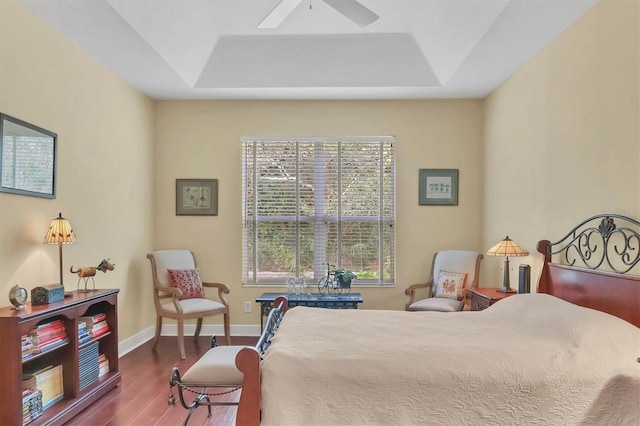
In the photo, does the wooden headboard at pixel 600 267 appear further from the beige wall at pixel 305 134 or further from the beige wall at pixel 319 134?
the beige wall at pixel 319 134

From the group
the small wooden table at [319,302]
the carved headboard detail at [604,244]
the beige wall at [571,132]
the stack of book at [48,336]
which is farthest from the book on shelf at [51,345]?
the beige wall at [571,132]

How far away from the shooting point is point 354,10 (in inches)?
109

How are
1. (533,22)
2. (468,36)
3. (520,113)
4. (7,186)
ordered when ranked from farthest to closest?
(520,113), (468,36), (533,22), (7,186)

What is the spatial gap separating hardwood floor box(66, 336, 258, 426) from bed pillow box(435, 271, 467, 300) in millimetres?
2369

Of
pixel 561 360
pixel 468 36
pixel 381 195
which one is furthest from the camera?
pixel 381 195

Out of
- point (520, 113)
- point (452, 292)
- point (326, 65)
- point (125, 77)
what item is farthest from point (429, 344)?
point (125, 77)

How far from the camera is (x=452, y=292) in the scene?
14.9 feet

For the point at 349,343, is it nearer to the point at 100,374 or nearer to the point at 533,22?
the point at 100,374

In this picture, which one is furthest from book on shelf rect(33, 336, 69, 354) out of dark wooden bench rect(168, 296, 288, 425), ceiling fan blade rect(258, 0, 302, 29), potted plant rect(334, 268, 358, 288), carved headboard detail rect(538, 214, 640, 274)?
carved headboard detail rect(538, 214, 640, 274)

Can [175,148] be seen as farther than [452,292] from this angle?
Yes

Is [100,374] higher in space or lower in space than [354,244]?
lower

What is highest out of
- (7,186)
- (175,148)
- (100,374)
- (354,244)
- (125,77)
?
(125,77)

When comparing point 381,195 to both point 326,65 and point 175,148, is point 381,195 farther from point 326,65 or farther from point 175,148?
point 175,148

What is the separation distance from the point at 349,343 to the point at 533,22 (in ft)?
8.66
